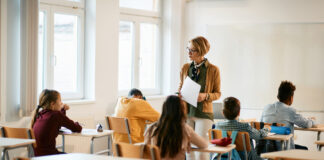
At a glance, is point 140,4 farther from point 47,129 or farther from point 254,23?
point 47,129

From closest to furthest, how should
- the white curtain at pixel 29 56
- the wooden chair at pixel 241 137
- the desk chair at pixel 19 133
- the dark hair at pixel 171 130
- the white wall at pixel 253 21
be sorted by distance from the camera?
the dark hair at pixel 171 130, the desk chair at pixel 19 133, the wooden chair at pixel 241 137, the white curtain at pixel 29 56, the white wall at pixel 253 21

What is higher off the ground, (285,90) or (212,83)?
(212,83)

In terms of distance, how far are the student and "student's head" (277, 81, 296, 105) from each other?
231 cm

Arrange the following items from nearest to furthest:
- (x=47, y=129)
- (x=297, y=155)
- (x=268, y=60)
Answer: (x=297, y=155) → (x=47, y=129) → (x=268, y=60)

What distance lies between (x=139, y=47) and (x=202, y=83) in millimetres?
3438

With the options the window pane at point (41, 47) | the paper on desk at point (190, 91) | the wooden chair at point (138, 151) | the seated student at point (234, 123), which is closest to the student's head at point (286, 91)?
the seated student at point (234, 123)

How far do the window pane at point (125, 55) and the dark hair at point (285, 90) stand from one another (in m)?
2.99

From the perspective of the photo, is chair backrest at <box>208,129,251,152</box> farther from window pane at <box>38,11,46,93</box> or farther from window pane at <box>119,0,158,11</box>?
window pane at <box>119,0,158,11</box>

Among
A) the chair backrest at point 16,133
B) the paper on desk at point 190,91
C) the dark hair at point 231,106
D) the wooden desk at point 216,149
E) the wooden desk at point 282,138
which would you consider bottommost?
the wooden desk at point 282,138

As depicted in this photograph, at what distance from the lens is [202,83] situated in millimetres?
4527

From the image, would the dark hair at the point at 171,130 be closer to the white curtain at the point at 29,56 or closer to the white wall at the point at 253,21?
the white curtain at the point at 29,56

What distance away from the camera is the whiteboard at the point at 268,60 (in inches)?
284

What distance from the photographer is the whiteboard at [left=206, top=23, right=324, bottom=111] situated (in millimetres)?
7215

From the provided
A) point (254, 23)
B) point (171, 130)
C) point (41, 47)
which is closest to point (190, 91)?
point (171, 130)
